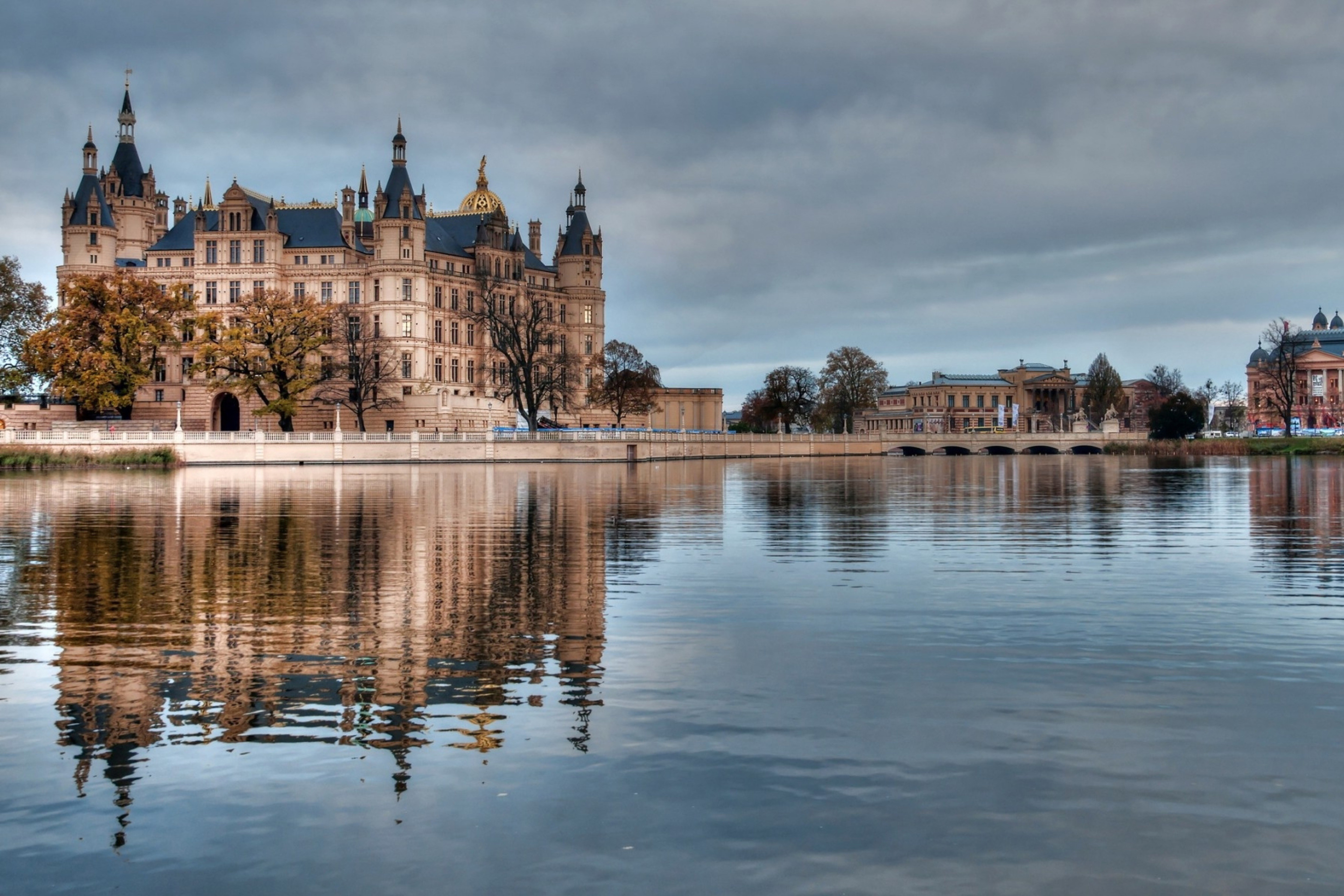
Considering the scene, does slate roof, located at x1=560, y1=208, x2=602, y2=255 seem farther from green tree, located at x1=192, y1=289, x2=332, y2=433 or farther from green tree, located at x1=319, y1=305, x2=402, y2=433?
green tree, located at x1=192, y1=289, x2=332, y2=433

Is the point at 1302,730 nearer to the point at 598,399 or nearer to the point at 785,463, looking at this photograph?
the point at 785,463

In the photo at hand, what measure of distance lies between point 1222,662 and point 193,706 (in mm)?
9459

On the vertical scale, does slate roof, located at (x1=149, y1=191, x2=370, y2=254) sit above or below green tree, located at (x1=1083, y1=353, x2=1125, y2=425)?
above

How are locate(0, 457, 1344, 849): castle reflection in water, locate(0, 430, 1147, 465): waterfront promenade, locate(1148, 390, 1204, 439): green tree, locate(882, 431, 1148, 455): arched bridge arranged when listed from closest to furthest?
locate(0, 457, 1344, 849): castle reflection in water
locate(0, 430, 1147, 465): waterfront promenade
locate(1148, 390, 1204, 439): green tree
locate(882, 431, 1148, 455): arched bridge

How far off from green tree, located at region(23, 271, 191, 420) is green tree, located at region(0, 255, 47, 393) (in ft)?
7.20

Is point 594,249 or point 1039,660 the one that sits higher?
point 594,249

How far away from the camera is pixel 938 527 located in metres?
27.3

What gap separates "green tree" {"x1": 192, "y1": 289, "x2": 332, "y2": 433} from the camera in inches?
3455

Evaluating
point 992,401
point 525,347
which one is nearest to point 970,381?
point 992,401

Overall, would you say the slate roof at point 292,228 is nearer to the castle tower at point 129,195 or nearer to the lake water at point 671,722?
the castle tower at point 129,195

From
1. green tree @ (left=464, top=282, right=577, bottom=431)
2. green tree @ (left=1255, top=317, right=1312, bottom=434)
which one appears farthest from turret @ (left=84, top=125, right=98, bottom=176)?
green tree @ (left=1255, top=317, right=1312, bottom=434)

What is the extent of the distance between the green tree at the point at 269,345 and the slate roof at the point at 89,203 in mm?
28657

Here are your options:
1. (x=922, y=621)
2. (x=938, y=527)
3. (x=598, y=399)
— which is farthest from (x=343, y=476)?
(x=598, y=399)

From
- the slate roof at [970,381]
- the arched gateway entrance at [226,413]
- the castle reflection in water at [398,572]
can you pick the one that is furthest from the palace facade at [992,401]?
the castle reflection in water at [398,572]
